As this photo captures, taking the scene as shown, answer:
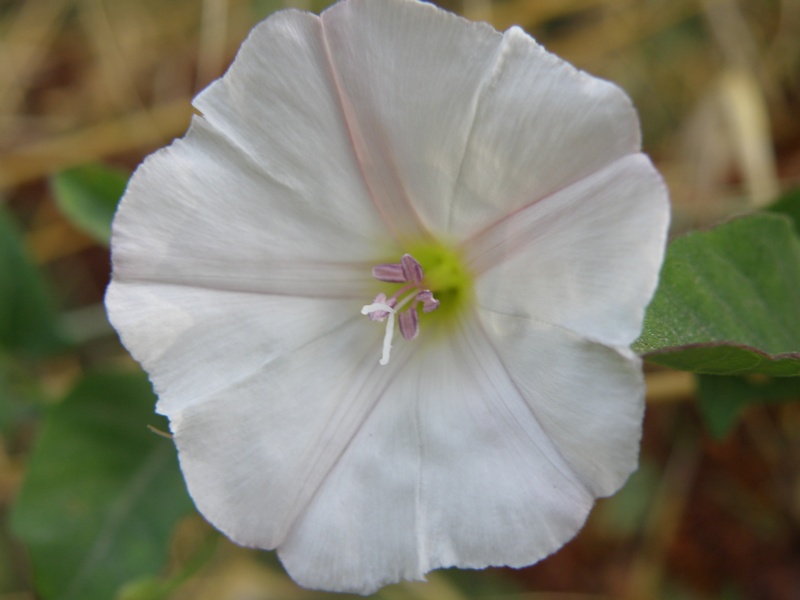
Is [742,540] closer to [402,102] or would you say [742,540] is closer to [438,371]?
[438,371]

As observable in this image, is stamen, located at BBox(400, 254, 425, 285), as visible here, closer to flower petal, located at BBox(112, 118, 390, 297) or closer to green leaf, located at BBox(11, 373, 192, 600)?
flower petal, located at BBox(112, 118, 390, 297)

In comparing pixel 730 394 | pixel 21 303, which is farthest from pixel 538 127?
pixel 21 303

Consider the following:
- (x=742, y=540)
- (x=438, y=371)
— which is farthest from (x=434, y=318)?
(x=742, y=540)

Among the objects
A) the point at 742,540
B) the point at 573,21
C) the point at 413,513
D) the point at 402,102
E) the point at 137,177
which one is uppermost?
the point at 137,177

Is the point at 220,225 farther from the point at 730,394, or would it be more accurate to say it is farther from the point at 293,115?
the point at 730,394

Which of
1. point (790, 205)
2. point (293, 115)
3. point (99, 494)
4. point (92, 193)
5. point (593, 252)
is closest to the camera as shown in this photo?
point (593, 252)

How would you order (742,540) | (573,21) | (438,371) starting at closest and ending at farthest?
(438,371) < (742,540) < (573,21)

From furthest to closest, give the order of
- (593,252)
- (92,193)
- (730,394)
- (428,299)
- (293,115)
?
(92,193)
(730,394)
(428,299)
(293,115)
(593,252)

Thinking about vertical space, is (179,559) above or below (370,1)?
below

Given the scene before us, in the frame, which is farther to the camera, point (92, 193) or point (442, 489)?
point (92, 193)
